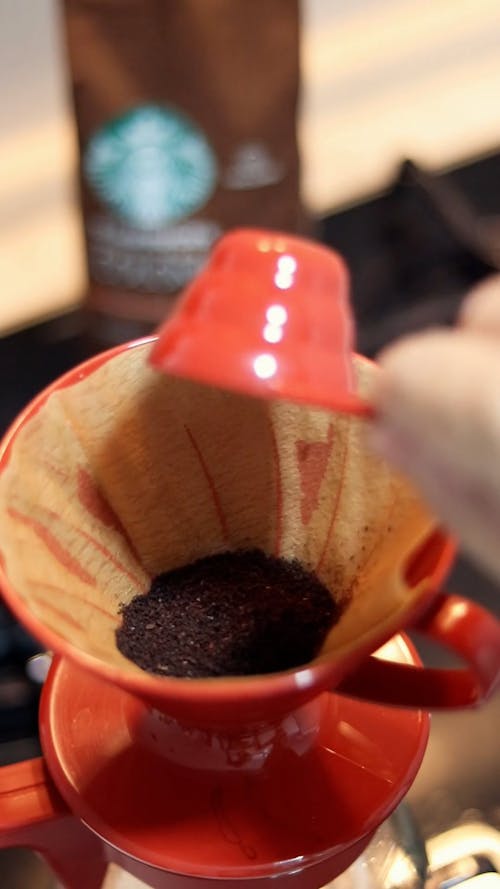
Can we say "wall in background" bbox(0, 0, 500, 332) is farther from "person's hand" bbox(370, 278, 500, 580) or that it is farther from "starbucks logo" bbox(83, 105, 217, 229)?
"person's hand" bbox(370, 278, 500, 580)

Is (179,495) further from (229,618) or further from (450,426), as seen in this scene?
(450,426)

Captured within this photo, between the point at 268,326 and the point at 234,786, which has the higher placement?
the point at 268,326

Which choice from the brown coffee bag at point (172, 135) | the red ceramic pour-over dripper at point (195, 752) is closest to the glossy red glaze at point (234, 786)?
the red ceramic pour-over dripper at point (195, 752)

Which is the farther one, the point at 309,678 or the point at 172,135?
the point at 172,135

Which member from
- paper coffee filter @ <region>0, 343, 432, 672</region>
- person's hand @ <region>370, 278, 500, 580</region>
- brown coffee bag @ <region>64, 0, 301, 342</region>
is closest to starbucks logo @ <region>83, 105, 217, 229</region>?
brown coffee bag @ <region>64, 0, 301, 342</region>

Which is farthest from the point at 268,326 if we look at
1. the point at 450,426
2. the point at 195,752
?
the point at 195,752

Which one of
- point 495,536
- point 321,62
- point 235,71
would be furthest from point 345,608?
point 321,62

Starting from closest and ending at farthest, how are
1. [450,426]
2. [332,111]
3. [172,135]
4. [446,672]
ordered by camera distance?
[450,426] < [446,672] < [172,135] < [332,111]
